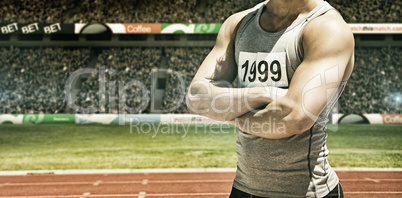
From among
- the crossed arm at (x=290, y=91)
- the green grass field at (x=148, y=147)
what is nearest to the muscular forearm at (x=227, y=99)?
the crossed arm at (x=290, y=91)

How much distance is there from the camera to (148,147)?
33.6 ft

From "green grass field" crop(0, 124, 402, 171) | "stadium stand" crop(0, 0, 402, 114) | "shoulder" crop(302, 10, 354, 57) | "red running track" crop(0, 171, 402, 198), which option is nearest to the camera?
"shoulder" crop(302, 10, 354, 57)

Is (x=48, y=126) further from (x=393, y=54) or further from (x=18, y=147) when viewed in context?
(x=393, y=54)

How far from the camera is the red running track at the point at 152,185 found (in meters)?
6.19

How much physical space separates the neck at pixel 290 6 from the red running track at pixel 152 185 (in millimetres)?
5012

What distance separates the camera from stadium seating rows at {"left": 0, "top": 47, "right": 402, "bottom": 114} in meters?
15.1

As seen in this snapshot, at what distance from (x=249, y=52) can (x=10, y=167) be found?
7845mm

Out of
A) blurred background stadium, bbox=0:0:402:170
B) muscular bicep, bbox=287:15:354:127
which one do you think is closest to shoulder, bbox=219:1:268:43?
muscular bicep, bbox=287:15:354:127

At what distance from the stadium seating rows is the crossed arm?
12918 mm

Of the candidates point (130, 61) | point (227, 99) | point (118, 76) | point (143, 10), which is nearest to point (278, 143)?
point (227, 99)

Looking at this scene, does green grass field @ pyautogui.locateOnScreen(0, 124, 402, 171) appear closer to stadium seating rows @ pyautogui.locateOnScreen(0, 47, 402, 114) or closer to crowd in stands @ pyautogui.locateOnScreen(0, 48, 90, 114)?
stadium seating rows @ pyautogui.locateOnScreen(0, 47, 402, 114)

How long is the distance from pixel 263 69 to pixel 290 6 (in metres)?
0.21

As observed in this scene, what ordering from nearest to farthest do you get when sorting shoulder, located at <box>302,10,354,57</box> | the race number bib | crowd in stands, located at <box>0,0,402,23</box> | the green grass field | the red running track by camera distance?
1. shoulder, located at <box>302,10,354,57</box>
2. the race number bib
3. the red running track
4. the green grass field
5. crowd in stands, located at <box>0,0,402,23</box>

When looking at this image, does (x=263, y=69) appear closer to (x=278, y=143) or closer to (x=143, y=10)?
(x=278, y=143)
